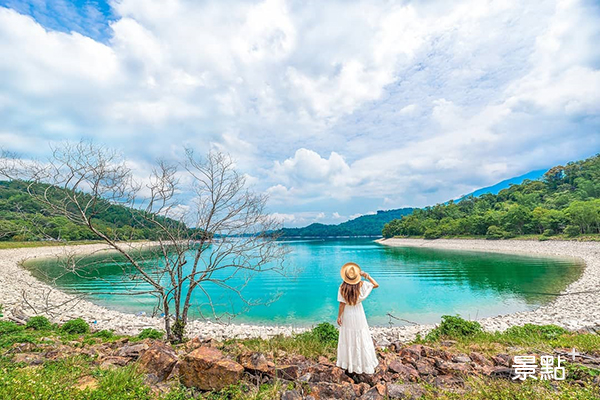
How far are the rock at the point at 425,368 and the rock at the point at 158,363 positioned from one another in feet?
14.0

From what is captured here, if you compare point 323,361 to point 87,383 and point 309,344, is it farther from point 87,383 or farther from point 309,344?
point 87,383

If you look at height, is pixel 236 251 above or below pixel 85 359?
above

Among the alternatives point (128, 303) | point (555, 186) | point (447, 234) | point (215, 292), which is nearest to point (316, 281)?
point (215, 292)

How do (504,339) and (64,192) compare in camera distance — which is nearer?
(64,192)

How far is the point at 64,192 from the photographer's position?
20.8 feet

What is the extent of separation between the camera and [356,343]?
470cm

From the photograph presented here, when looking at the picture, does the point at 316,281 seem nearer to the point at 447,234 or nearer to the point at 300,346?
the point at 300,346

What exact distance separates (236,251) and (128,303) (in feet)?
48.8

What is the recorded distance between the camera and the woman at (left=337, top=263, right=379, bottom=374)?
15.4ft

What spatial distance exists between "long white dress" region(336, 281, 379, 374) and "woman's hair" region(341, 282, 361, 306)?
0.08 meters

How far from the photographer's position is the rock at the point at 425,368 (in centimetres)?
492

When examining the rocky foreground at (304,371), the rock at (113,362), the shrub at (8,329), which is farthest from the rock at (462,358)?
the shrub at (8,329)

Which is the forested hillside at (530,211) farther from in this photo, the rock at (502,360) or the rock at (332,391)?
the rock at (332,391)

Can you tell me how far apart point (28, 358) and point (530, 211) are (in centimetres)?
7799
